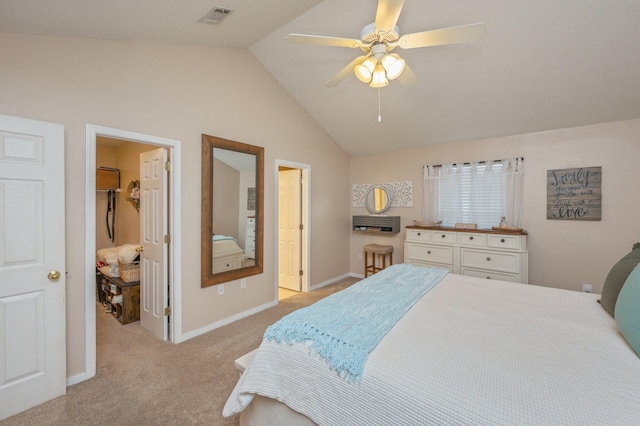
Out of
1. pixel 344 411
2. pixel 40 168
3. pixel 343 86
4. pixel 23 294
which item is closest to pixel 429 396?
pixel 344 411

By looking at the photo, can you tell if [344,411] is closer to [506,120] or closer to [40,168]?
[40,168]

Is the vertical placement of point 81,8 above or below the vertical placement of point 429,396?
above

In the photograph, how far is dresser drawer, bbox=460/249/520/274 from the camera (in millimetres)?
3512

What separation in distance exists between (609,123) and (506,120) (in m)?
1.06

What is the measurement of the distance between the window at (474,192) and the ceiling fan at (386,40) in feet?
8.44

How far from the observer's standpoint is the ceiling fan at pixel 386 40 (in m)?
1.64

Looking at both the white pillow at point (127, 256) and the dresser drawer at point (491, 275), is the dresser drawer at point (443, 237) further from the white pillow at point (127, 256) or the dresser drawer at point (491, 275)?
the white pillow at point (127, 256)

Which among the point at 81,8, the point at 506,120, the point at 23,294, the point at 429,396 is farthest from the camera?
the point at 506,120

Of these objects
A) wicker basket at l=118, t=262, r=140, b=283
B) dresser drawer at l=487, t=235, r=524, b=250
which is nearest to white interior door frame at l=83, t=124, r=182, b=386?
wicker basket at l=118, t=262, r=140, b=283

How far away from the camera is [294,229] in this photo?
4453mm

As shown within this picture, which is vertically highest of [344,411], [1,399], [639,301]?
Answer: [639,301]

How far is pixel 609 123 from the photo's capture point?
3.23 m

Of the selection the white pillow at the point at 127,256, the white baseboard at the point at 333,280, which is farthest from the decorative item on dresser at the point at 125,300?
the white baseboard at the point at 333,280

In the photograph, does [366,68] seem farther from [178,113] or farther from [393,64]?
[178,113]
